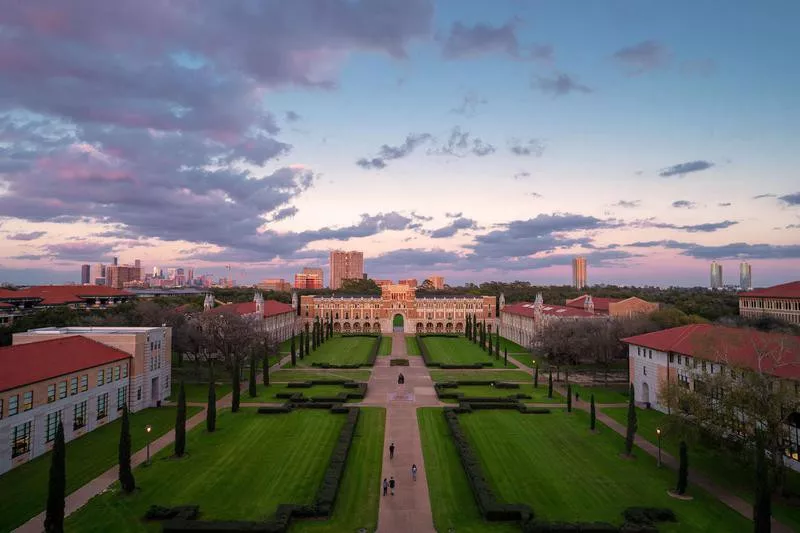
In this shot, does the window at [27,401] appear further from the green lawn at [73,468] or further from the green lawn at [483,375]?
the green lawn at [483,375]

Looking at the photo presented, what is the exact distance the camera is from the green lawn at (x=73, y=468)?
2517 centimetres

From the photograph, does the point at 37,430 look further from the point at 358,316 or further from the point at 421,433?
the point at 358,316

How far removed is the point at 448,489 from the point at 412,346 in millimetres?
72745

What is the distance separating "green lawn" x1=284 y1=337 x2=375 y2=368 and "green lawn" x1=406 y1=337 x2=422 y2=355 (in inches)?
302

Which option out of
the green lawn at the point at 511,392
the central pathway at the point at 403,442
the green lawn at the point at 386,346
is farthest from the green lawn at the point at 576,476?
the green lawn at the point at 386,346

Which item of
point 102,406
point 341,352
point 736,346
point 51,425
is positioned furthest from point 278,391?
point 736,346

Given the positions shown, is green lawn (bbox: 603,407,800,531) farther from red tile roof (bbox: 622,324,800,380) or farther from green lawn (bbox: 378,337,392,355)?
green lawn (bbox: 378,337,392,355)

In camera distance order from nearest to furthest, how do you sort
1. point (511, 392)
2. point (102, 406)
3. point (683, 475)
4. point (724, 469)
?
→ point (683, 475) < point (724, 469) < point (102, 406) < point (511, 392)

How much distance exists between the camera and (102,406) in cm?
4088

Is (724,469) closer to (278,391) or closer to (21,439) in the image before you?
(278,391)

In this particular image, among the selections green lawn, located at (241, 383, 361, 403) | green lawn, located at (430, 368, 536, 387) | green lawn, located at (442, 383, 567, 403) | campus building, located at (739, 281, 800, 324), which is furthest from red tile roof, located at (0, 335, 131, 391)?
campus building, located at (739, 281, 800, 324)

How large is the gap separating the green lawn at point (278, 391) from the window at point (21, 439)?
20.1 meters

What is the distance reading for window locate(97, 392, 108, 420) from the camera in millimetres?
40312

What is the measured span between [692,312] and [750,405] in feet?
265
